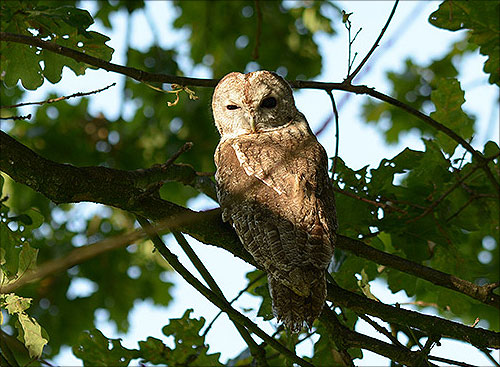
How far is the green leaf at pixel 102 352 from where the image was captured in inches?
136

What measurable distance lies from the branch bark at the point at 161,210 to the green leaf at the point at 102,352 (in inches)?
36.2

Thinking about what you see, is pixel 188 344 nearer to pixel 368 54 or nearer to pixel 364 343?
pixel 364 343

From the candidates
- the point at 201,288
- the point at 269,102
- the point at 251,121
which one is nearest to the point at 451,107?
the point at 269,102

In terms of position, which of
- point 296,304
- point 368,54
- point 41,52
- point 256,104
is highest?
point 256,104

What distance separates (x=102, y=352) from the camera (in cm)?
346

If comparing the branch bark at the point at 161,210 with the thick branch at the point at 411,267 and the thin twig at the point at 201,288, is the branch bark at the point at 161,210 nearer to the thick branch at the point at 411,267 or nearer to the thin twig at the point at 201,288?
the thick branch at the point at 411,267

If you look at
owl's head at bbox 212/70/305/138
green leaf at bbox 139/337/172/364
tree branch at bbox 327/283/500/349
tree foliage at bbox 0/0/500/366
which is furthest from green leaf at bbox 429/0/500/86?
green leaf at bbox 139/337/172/364

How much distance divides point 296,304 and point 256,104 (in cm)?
140

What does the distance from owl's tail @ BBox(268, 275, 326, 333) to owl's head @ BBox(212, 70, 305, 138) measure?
118 cm

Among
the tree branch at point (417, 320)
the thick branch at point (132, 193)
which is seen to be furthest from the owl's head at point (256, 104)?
the tree branch at point (417, 320)

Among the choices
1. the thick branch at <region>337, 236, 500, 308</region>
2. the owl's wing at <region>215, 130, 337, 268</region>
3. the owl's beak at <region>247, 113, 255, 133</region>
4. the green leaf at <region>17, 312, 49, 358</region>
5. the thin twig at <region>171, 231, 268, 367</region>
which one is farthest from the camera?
the owl's beak at <region>247, 113, 255, 133</region>

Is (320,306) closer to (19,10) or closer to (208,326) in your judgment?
(208,326)

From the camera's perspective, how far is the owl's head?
3.75 m

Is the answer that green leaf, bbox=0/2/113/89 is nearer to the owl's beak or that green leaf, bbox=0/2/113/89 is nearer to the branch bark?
the branch bark
